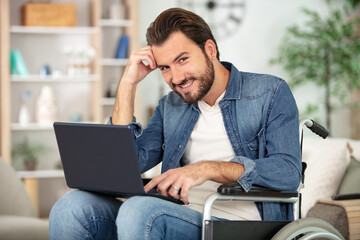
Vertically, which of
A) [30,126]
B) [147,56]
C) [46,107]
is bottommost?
[30,126]

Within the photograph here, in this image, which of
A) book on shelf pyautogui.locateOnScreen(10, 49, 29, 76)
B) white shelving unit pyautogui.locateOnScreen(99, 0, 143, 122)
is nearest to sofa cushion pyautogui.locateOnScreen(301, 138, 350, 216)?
white shelving unit pyautogui.locateOnScreen(99, 0, 143, 122)

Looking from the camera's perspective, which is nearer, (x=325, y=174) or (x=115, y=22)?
(x=325, y=174)

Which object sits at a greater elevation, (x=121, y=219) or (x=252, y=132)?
(x=252, y=132)

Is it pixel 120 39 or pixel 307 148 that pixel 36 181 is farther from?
pixel 307 148

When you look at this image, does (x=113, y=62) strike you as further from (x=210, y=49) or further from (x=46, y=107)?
(x=210, y=49)

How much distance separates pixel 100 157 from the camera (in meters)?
1.60

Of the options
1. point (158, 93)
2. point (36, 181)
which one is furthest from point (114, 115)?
point (158, 93)

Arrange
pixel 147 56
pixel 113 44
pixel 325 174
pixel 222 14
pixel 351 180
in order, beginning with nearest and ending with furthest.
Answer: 1. pixel 147 56
2. pixel 351 180
3. pixel 325 174
4. pixel 113 44
5. pixel 222 14

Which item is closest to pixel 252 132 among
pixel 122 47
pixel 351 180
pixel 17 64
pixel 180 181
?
pixel 180 181

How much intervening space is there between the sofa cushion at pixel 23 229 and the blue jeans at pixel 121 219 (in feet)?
2.80

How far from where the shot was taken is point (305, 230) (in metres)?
1.62

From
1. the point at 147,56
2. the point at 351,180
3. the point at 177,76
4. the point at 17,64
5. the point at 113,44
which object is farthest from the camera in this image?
the point at 113,44

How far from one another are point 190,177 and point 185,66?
0.44m

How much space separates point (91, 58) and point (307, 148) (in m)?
2.62
